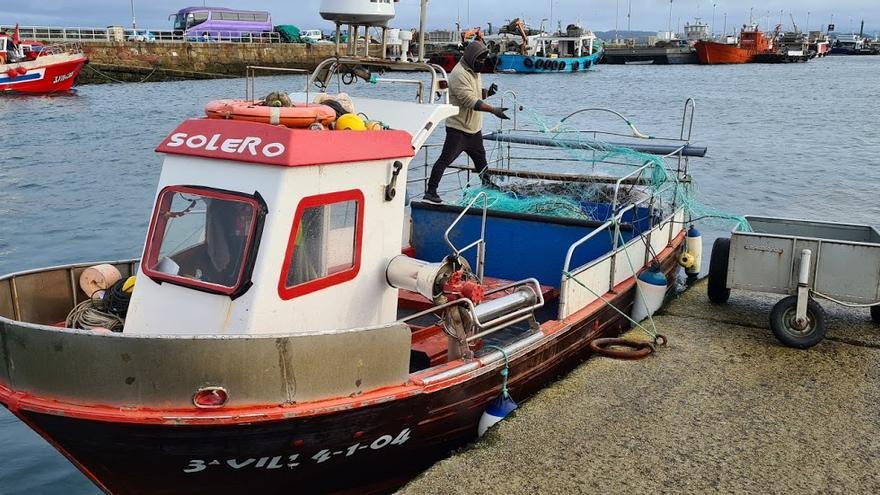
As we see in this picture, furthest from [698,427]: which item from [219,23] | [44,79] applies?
[219,23]

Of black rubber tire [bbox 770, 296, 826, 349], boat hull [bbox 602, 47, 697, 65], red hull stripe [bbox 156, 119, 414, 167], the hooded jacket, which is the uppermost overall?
boat hull [bbox 602, 47, 697, 65]

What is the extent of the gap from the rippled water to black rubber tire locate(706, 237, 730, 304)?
602 centimetres

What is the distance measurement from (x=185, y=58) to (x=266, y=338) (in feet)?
176

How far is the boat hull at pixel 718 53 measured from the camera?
270ft

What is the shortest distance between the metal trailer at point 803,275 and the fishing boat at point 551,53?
5931cm

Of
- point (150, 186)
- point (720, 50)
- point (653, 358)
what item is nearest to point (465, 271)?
point (653, 358)

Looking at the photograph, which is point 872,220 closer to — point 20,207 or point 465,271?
point 465,271

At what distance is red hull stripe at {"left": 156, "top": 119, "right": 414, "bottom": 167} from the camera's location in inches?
183

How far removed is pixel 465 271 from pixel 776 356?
2.90m

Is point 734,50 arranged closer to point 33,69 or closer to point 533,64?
point 533,64

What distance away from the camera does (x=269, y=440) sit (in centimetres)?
445

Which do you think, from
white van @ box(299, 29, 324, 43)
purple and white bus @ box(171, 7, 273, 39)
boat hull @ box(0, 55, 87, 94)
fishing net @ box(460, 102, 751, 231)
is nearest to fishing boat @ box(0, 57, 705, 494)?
fishing net @ box(460, 102, 751, 231)

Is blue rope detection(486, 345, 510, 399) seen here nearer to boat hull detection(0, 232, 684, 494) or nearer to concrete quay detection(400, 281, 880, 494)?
boat hull detection(0, 232, 684, 494)

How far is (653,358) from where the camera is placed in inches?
259
